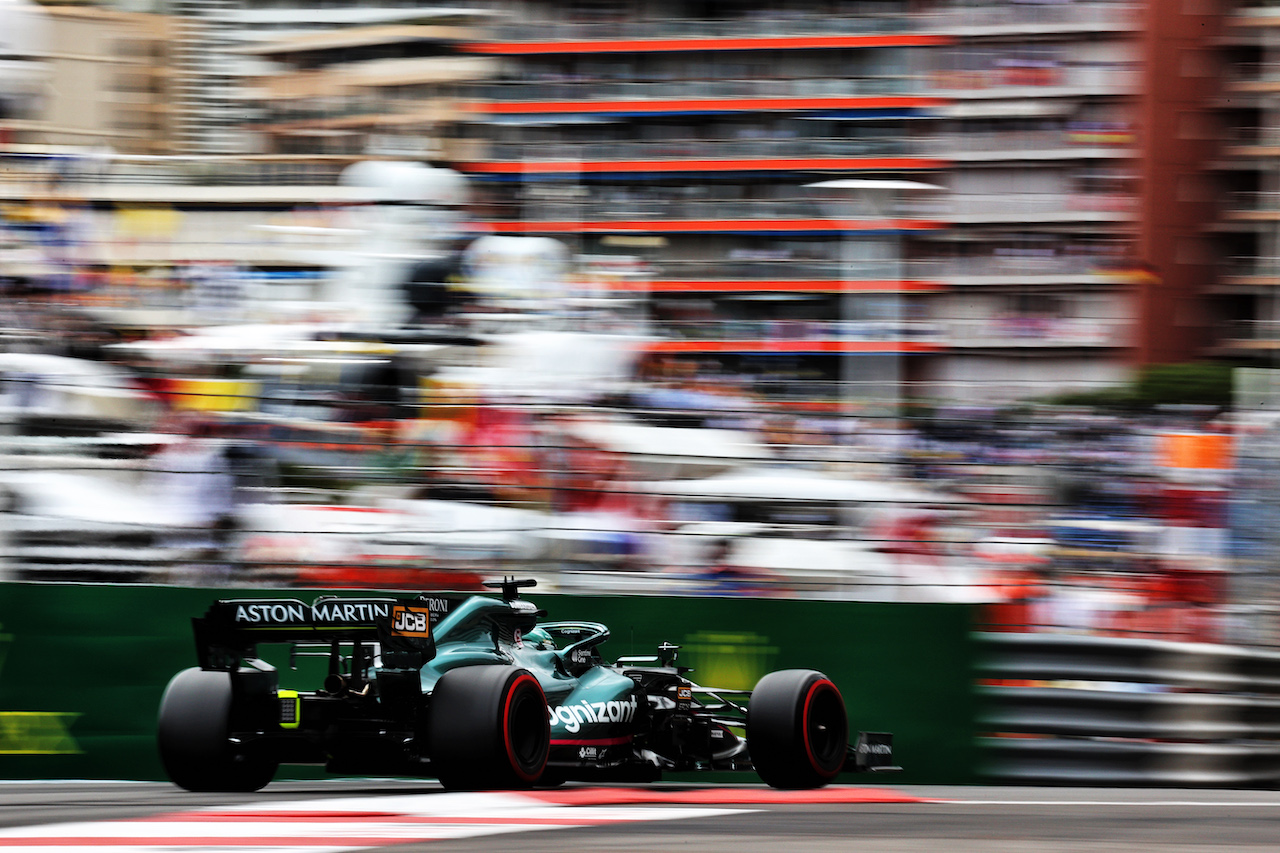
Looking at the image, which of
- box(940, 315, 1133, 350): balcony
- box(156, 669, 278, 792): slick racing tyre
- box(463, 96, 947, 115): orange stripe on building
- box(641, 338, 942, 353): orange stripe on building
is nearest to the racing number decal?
box(156, 669, 278, 792): slick racing tyre

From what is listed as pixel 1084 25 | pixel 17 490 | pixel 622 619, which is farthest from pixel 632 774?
pixel 1084 25

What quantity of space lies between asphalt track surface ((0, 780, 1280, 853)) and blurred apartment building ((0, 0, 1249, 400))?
27.1 meters

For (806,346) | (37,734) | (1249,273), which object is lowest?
(37,734)

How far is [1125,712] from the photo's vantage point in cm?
929

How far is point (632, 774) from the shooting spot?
8312 millimetres

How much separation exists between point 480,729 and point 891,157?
30.6 metres

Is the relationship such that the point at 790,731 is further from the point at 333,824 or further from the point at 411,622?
the point at 333,824

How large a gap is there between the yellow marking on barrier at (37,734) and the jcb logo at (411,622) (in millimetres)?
2818

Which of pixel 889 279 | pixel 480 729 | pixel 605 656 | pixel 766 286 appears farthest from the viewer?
pixel 766 286

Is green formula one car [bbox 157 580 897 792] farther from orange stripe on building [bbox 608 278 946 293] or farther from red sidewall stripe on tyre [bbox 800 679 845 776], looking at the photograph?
orange stripe on building [bbox 608 278 946 293]

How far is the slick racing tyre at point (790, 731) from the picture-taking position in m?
8.22

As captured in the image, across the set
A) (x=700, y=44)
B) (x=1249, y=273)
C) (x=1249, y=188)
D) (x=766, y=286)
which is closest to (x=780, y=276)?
(x=766, y=286)

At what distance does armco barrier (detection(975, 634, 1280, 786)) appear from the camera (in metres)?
9.22

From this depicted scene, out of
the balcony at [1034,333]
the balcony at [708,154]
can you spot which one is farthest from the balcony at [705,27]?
the balcony at [1034,333]
